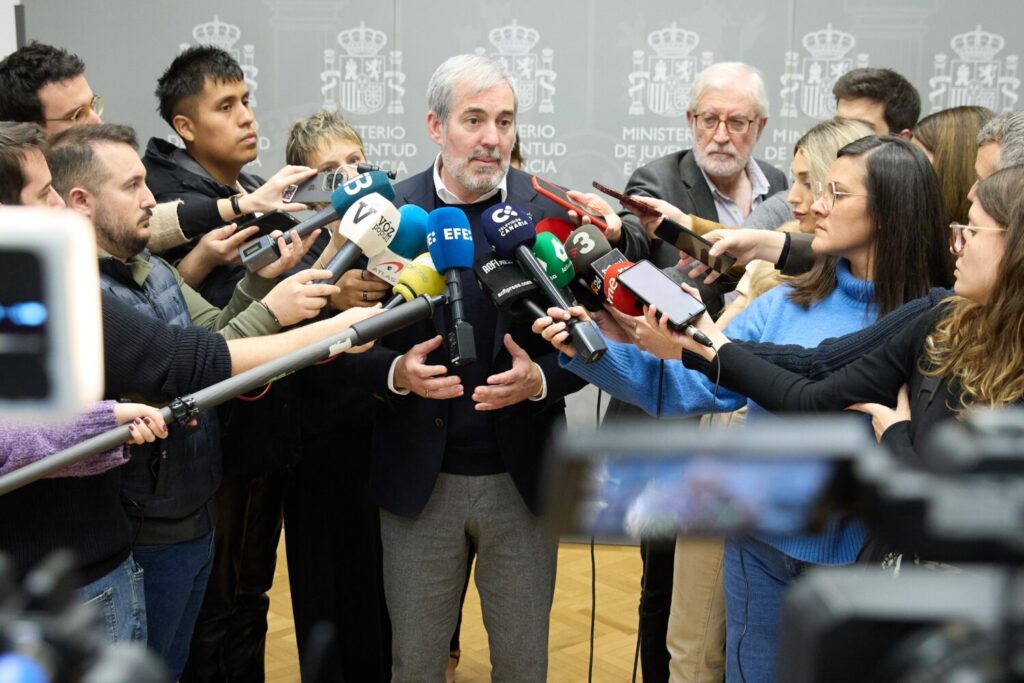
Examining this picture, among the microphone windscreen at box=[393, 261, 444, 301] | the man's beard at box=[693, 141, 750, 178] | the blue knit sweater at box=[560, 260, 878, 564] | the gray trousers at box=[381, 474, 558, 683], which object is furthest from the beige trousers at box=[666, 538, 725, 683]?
the man's beard at box=[693, 141, 750, 178]

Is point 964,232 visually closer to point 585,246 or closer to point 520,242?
point 585,246

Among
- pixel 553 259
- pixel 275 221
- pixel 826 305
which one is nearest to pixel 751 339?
pixel 826 305

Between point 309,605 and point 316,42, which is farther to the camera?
point 316,42

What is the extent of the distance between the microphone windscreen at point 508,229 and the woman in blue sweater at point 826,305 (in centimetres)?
18

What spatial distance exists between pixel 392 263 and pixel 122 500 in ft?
2.42

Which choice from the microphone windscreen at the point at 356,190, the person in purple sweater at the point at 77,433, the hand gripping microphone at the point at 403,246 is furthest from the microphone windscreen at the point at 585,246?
the person in purple sweater at the point at 77,433

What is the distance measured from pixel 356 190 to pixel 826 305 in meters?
0.99

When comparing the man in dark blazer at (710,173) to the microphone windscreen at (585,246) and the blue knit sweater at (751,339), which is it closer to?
the blue knit sweater at (751,339)

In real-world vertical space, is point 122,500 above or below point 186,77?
below

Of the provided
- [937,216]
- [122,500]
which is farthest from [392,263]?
[937,216]

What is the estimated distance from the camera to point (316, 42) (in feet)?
16.4

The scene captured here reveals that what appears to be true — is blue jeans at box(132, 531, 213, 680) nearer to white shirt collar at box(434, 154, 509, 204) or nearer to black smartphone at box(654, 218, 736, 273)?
white shirt collar at box(434, 154, 509, 204)

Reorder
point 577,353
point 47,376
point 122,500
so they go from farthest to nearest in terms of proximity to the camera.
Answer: point 122,500, point 577,353, point 47,376

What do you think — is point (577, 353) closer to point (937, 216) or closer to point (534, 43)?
point (937, 216)
